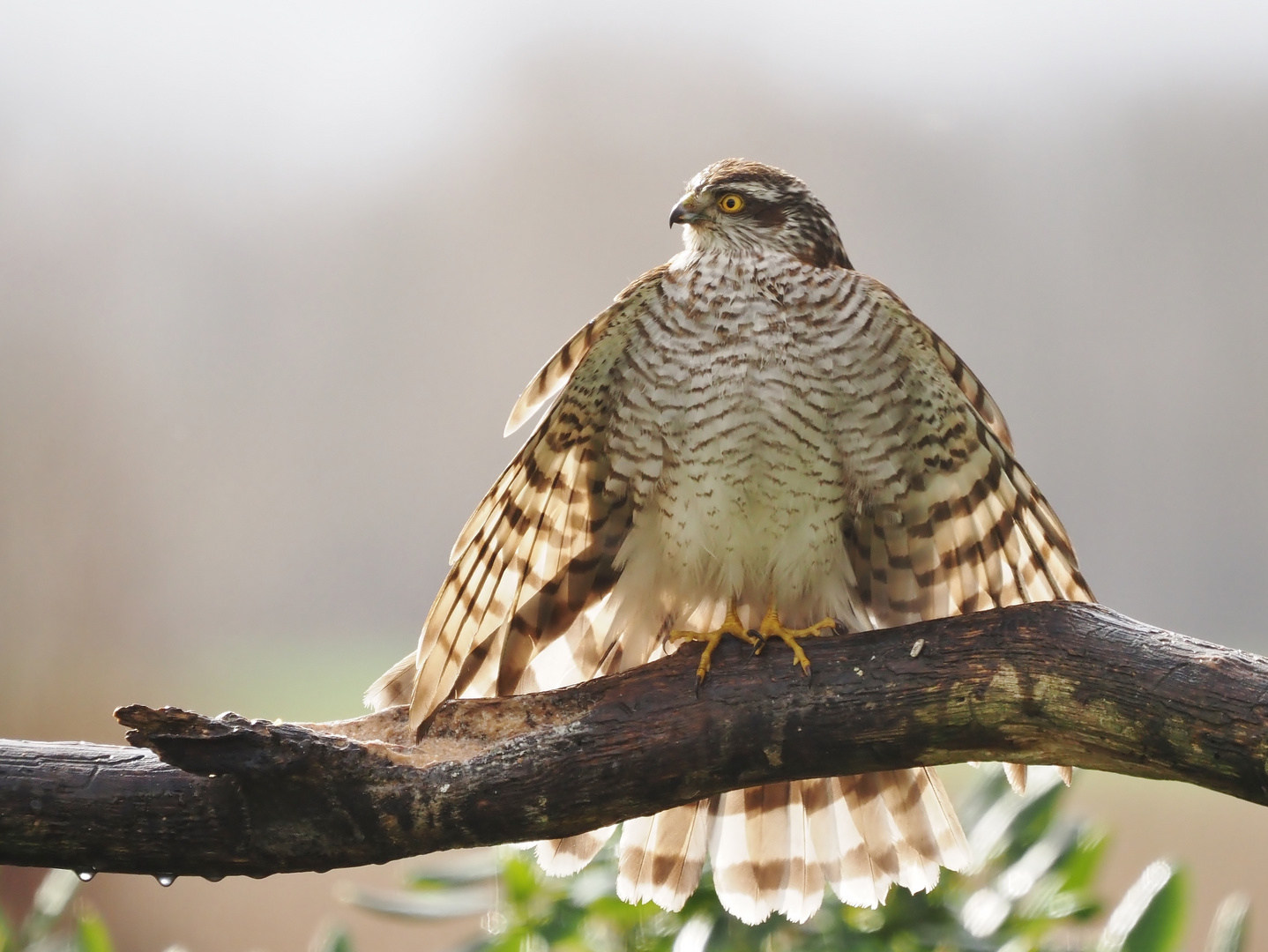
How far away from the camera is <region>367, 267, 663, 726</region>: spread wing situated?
5.35ft

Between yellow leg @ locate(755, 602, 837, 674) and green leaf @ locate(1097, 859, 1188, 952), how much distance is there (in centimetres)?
92

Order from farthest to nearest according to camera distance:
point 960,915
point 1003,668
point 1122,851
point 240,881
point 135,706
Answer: point 240,881, point 1122,851, point 960,915, point 1003,668, point 135,706

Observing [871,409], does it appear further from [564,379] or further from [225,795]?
[225,795]

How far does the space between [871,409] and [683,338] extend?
0.30m

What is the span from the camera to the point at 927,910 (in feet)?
6.45

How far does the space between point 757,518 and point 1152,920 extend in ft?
3.65

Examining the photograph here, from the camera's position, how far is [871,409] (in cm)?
159

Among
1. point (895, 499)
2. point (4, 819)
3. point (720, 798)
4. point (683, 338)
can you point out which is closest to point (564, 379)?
point (683, 338)

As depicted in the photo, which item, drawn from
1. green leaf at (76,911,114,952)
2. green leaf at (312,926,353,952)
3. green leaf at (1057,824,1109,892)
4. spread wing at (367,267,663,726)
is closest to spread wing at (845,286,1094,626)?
spread wing at (367,267,663,726)

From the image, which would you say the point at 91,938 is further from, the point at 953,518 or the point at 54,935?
the point at 953,518

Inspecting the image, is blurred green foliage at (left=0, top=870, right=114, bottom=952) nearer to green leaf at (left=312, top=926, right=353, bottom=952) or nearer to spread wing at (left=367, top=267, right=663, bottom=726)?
green leaf at (left=312, top=926, right=353, bottom=952)

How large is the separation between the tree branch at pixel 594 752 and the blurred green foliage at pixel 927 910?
0.62 m

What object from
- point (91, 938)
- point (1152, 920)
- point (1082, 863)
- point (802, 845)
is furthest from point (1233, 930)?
point (91, 938)

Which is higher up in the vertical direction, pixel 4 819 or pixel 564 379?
pixel 564 379
